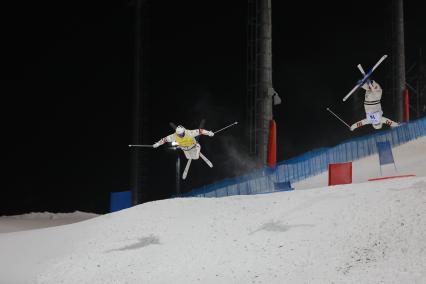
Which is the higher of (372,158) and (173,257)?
(372,158)

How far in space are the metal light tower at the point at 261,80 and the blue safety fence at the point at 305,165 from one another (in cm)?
75

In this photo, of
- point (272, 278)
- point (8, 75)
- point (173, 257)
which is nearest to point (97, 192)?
point (8, 75)

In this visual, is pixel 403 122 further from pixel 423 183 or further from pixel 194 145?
pixel 423 183

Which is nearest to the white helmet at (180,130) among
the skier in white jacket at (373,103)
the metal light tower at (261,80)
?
the metal light tower at (261,80)

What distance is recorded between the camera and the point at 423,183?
13852mm

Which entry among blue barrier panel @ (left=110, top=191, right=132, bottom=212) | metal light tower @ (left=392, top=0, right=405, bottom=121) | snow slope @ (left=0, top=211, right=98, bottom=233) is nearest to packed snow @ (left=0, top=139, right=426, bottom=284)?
blue barrier panel @ (left=110, top=191, right=132, bottom=212)

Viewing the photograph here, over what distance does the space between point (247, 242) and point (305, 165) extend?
12171 millimetres

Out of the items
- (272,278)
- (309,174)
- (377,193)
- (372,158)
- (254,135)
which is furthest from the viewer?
(372,158)

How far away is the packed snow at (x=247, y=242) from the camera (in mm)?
10438

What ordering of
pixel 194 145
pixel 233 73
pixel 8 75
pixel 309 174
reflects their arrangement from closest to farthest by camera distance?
pixel 194 145
pixel 309 174
pixel 8 75
pixel 233 73

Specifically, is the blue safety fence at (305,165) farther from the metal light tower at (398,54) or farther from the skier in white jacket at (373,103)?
the skier in white jacket at (373,103)

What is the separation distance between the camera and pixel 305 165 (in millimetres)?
24500

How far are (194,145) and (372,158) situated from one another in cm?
982

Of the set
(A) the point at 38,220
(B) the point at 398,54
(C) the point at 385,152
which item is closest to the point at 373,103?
(C) the point at 385,152
